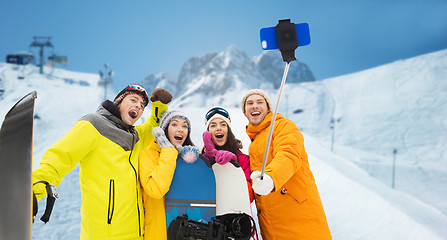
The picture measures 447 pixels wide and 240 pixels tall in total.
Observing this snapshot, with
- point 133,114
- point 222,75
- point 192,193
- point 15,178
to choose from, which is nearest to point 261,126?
point 192,193

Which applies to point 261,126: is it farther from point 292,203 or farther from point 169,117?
point 169,117

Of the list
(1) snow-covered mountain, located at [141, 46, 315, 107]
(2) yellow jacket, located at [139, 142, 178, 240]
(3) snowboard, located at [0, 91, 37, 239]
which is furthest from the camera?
(1) snow-covered mountain, located at [141, 46, 315, 107]

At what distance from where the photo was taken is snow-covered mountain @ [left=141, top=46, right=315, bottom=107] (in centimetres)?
9706

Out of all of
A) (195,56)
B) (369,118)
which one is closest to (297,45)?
(369,118)

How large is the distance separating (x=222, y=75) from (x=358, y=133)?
6028cm

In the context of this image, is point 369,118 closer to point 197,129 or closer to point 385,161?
point 385,161

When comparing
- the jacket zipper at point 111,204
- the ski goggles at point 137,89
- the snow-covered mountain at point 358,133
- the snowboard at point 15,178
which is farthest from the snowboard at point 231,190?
the snow-covered mountain at point 358,133

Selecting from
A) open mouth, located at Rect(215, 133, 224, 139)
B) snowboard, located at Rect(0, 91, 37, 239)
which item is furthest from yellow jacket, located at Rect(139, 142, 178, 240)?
snowboard, located at Rect(0, 91, 37, 239)

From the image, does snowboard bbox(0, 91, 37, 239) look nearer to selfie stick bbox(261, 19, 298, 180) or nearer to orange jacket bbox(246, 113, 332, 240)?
selfie stick bbox(261, 19, 298, 180)

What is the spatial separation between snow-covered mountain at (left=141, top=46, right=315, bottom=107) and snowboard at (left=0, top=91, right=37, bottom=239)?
84.5 meters

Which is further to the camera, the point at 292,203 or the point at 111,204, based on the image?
the point at 292,203

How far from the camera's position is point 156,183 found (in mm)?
2211

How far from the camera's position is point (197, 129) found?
4.93 metres

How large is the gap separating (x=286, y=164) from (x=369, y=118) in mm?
56151
